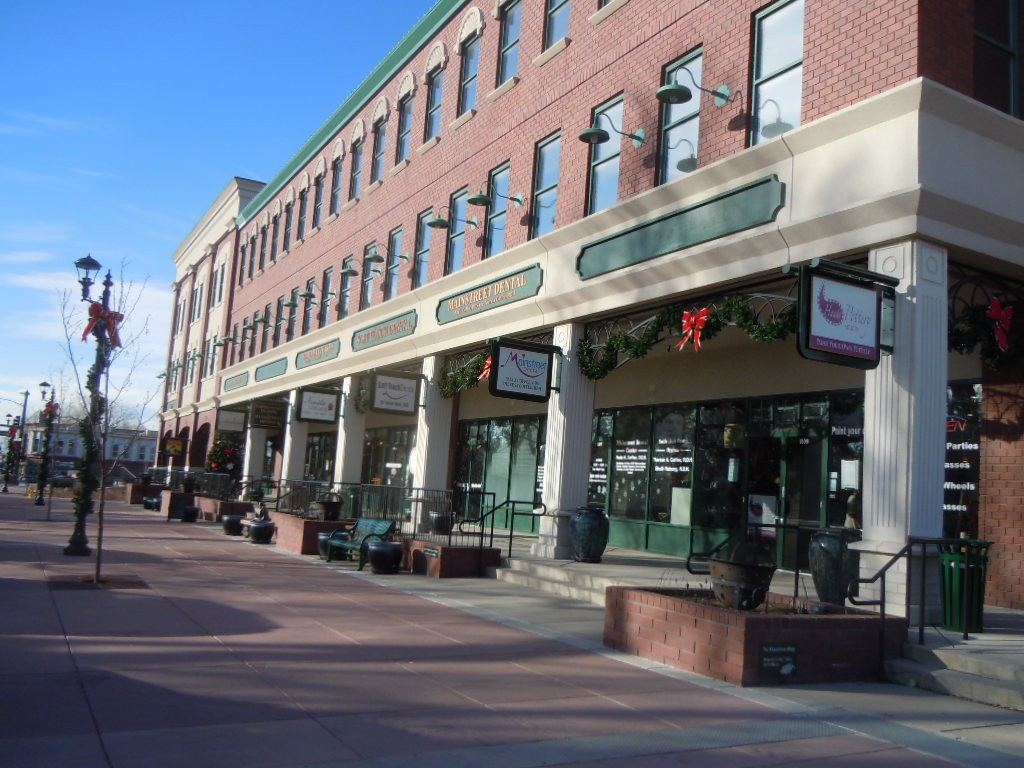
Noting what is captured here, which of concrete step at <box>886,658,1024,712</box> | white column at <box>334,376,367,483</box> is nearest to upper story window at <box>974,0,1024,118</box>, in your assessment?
concrete step at <box>886,658,1024,712</box>

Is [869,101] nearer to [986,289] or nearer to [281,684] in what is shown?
[986,289]

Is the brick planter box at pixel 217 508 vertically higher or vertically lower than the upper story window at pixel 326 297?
lower

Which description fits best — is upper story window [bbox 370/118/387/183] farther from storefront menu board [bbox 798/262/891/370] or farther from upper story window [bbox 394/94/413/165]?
storefront menu board [bbox 798/262/891/370]

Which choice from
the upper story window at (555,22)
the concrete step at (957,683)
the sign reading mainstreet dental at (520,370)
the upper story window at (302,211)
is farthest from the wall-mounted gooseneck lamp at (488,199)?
the upper story window at (302,211)

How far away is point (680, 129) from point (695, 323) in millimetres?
3348

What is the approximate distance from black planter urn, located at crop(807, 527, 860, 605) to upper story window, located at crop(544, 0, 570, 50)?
37.9ft

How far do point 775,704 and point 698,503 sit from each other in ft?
30.3

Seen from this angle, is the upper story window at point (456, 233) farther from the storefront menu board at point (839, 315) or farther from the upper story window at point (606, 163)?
the storefront menu board at point (839, 315)

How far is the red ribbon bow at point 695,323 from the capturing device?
1237cm

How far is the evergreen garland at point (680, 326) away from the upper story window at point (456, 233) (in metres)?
Answer: 5.74

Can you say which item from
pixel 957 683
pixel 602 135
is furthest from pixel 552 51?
pixel 957 683

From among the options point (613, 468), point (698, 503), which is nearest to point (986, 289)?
point (698, 503)

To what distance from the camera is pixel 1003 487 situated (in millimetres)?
11492

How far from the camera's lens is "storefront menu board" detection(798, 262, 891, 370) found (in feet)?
30.0
